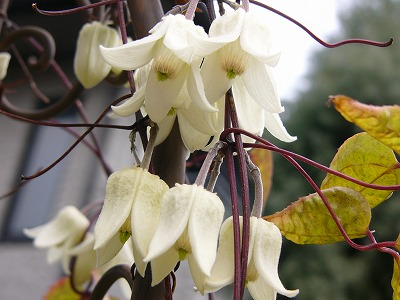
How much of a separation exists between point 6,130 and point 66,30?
0.85m

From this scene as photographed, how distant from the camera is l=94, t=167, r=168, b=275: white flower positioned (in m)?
0.33

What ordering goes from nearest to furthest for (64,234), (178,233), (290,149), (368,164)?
(178,233) < (368,164) < (64,234) < (290,149)

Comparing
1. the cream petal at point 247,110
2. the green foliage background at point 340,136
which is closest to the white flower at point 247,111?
the cream petal at point 247,110

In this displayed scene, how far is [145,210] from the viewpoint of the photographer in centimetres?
34

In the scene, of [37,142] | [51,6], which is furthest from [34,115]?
[37,142]

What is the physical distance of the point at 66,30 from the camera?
121 inches

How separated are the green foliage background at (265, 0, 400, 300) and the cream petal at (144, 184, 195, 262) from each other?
18.9 ft

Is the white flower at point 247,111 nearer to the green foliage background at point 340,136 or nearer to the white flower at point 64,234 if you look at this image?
the white flower at point 64,234

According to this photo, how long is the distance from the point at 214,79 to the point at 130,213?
3.2 inches

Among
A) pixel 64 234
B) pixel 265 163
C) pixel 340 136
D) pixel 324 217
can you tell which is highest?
pixel 324 217

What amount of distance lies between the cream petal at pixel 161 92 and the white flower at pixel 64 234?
672mm

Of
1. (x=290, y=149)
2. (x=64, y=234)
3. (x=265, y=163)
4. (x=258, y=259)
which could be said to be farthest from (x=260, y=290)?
(x=290, y=149)

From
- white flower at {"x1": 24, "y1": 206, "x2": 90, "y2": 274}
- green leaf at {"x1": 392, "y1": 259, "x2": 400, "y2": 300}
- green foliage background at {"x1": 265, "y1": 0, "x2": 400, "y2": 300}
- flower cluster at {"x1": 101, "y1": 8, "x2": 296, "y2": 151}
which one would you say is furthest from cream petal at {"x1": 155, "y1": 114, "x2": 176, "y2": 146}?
green foliage background at {"x1": 265, "y1": 0, "x2": 400, "y2": 300}

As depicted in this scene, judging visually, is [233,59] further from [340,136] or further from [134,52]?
[340,136]
